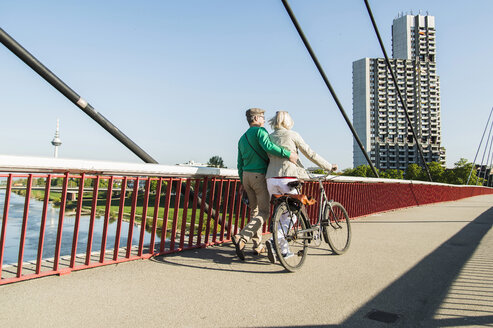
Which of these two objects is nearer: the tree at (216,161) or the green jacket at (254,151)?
the green jacket at (254,151)

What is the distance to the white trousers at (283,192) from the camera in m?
3.96

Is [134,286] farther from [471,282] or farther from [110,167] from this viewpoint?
[471,282]

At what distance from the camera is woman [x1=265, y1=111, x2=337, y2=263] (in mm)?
4062

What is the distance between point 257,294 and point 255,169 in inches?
63.6

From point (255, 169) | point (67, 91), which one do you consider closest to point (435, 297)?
point (255, 169)

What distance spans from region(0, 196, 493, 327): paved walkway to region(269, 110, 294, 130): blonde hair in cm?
157

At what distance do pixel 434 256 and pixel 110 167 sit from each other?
418 cm

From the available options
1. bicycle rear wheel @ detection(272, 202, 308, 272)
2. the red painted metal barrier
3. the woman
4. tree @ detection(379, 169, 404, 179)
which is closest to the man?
the woman

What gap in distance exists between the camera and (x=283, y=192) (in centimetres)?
413

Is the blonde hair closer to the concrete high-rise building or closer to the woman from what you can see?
the woman

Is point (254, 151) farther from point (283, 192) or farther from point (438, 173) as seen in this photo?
point (438, 173)

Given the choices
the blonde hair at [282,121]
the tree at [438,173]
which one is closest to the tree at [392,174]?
the tree at [438,173]

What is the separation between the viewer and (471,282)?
12.1ft

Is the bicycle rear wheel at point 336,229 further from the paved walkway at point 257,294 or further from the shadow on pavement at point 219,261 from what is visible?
the shadow on pavement at point 219,261
